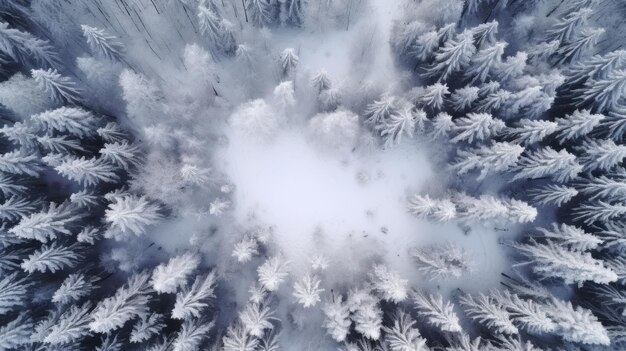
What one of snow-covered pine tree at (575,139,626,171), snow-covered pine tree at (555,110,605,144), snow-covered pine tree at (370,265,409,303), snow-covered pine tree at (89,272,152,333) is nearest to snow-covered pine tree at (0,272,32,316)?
snow-covered pine tree at (89,272,152,333)

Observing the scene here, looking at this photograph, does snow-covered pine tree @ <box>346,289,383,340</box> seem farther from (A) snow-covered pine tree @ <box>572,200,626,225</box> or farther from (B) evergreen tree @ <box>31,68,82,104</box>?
(B) evergreen tree @ <box>31,68,82,104</box>

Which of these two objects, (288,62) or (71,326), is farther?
(288,62)

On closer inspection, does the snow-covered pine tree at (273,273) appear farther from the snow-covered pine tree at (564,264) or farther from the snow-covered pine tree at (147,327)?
the snow-covered pine tree at (564,264)

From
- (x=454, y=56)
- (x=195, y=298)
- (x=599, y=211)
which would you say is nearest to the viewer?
(x=195, y=298)

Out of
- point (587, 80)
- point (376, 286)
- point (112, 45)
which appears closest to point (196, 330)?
point (376, 286)

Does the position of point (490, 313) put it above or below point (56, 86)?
below

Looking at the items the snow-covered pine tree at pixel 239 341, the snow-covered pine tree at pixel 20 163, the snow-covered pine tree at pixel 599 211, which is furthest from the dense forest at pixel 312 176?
the snow-covered pine tree at pixel 239 341

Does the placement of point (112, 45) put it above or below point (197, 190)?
above

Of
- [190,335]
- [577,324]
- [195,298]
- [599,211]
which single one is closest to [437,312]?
[577,324]

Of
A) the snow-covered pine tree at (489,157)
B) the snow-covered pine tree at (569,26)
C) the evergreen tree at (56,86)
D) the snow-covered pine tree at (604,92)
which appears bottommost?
the snow-covered pine tree at (489,157)

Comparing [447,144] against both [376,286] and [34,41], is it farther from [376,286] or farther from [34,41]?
[34,41]

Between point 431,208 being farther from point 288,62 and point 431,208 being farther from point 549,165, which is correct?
point 288,62
